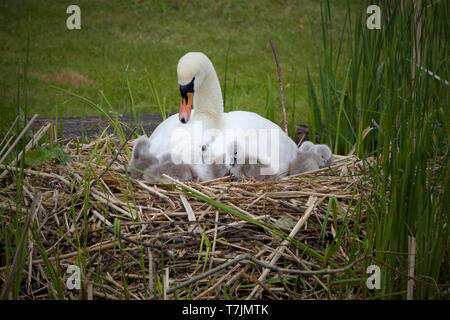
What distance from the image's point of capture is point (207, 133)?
10.0ft

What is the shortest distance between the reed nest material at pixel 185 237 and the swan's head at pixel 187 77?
442 millimetres

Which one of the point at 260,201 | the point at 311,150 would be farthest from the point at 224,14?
the point at 260,201

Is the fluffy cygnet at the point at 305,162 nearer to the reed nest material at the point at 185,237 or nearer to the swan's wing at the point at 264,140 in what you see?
the swan's wing at the point at 264,140

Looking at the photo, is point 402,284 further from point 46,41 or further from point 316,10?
point 316,10

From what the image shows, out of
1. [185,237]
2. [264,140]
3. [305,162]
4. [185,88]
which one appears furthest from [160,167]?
[305,162]

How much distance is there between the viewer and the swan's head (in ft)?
9.41

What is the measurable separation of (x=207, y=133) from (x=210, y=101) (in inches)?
10.3

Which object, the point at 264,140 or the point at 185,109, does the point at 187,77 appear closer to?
the point at 185,109

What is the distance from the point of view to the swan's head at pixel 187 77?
Answer: 2.87 metres

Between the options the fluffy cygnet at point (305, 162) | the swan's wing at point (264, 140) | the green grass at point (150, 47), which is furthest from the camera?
the green grass at point (150, 47)

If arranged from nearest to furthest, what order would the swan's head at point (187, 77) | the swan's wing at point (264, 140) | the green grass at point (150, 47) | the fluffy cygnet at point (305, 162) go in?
the swan's head at point (187, 77) < the swan's wing at point (264, 140) < the fluffy cygnet at point (305, 162) < the green grass at point (150, 47)

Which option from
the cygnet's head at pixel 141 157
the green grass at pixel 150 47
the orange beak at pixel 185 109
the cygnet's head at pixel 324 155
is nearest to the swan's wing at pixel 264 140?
the cygnet's head at pixel 324 155

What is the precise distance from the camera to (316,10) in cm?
923
